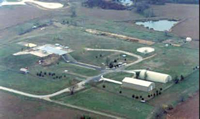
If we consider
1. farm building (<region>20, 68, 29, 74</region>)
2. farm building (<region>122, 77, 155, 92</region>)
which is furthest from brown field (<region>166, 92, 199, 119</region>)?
farm building (<region>20, 68, 29, 74</region>)

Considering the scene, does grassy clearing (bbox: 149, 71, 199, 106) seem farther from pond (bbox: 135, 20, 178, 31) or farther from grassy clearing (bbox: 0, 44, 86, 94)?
pond (bbox: 135, 20, 178, 31)

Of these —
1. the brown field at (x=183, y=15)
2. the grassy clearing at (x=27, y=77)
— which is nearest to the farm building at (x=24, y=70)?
the grassy clearing at (x=27, y=77)

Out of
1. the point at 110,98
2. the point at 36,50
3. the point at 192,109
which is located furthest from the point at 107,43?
the point at 192,109

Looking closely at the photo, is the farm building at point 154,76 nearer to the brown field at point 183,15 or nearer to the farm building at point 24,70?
the farm building at point 24,70

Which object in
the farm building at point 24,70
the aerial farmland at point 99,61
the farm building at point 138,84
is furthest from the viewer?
the farm building at point 24,70

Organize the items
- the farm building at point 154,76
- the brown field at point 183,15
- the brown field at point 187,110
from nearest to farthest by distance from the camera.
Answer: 1. the brown field at point 187,110
2. the farm building at point 154,76
3. the brown field at point 183,15

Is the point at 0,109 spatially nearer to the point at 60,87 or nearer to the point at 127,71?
the point at 60,87
